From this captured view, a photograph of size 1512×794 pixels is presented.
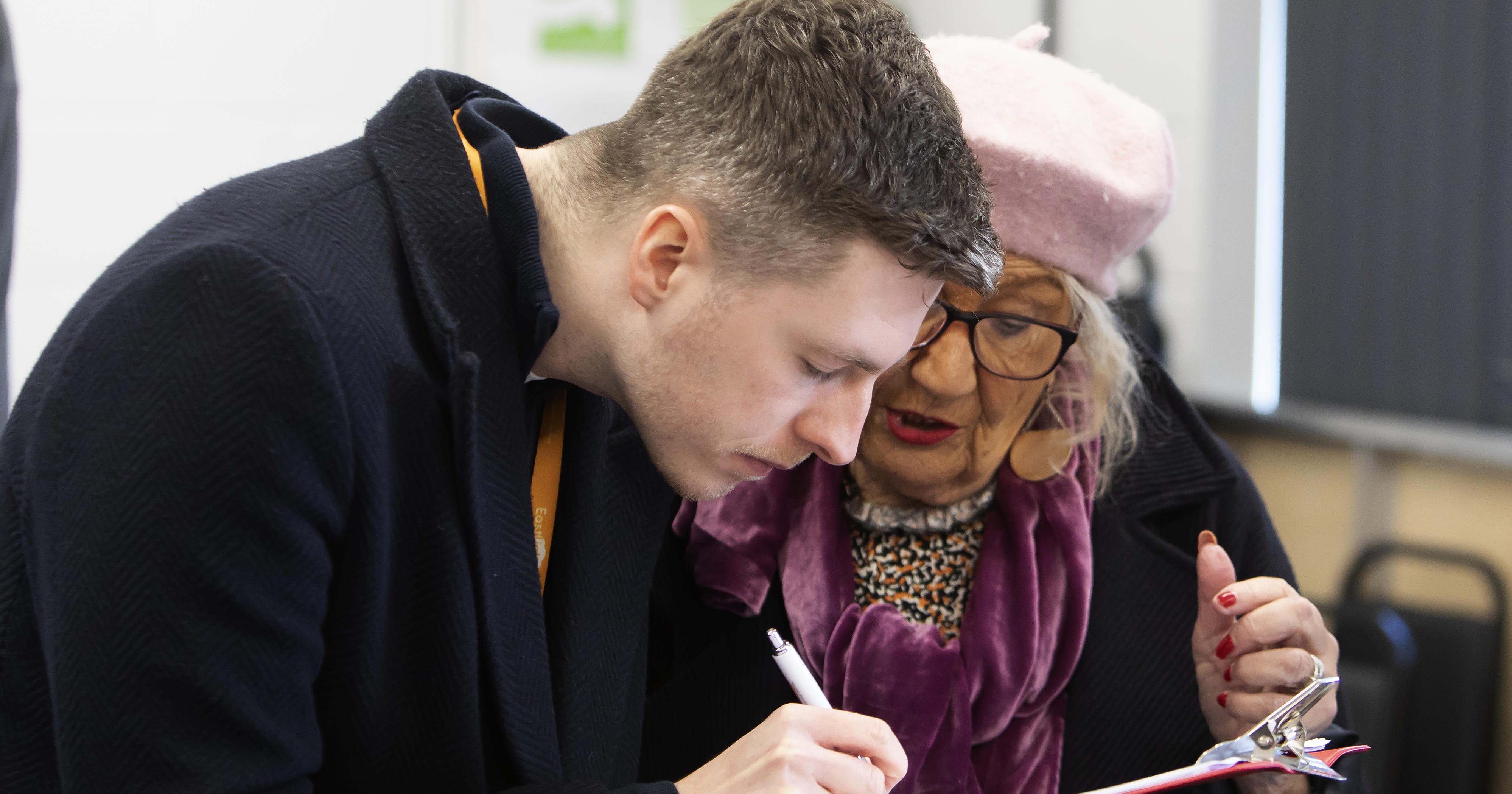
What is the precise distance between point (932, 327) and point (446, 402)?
61 cm

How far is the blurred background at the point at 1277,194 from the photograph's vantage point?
2.40 m

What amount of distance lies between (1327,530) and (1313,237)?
0.82 m

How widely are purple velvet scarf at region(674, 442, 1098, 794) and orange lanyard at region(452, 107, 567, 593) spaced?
0.29m

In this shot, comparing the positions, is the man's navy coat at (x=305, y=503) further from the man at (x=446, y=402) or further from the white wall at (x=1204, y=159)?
the white wall at (x=1204, y=159)

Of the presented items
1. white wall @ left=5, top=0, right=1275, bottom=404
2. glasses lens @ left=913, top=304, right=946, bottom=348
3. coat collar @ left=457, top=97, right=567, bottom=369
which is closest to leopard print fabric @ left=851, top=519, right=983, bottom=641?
glasses lens @ left=913, top=304, right=946, bottom=348

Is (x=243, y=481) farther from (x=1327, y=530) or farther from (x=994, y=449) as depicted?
(x=1327, y=530)

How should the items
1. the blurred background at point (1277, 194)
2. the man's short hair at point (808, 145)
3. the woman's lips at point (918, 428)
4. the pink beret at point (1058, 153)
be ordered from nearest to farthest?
the man's short hair at point (808, 145)
the pink beret at point (1058, 153)
the woman's lips at point (918, 428)
the blurred background at point (1277, 194)

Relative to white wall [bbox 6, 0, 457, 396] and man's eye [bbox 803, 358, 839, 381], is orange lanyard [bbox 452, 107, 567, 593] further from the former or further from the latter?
white wall [bbox 6, 0, 457, 396]

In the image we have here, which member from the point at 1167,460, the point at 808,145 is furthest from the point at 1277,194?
the point at 808,145

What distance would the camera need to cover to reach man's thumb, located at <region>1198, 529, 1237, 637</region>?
4.19ft

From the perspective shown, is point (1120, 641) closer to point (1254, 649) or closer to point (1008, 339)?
point (1254, 649)

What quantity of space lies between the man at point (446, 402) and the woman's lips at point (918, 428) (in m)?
0.31

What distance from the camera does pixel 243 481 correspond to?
2.56 feet

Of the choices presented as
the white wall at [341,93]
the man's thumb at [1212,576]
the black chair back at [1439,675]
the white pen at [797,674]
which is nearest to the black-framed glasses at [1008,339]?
the man's thumb at [1212,576]
